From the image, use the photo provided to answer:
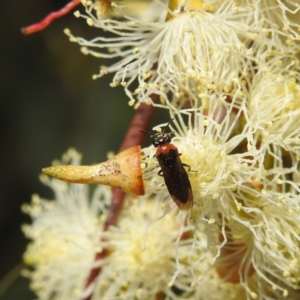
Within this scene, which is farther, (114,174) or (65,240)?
(65,240)

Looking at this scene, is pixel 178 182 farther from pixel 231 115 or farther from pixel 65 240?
pixel 65 240

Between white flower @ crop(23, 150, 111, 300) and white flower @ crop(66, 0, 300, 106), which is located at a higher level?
white flower @ crop(66, 0, 300, 106)

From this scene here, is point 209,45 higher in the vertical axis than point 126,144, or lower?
higher

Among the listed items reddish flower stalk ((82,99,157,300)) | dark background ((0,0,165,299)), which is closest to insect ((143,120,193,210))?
reddish flower stalk ((82,99,157,300))

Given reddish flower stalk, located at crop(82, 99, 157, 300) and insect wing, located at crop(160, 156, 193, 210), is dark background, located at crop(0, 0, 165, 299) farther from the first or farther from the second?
insect wing, located at crop(160, 156, 193, 210)

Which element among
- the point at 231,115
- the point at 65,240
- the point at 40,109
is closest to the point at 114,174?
the point at 231,115

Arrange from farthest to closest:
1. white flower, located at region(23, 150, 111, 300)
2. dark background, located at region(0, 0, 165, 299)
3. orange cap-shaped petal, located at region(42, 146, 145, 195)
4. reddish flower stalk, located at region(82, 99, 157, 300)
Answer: dark background, located at region(0, 0, 165, 299) < white flower, located at region(23, 150, 111, 300) < reddish flower stalk, located at region(82, 99, 157, 300) < orange cap-shaped petal, located at region(42, 146, 145, 195)
